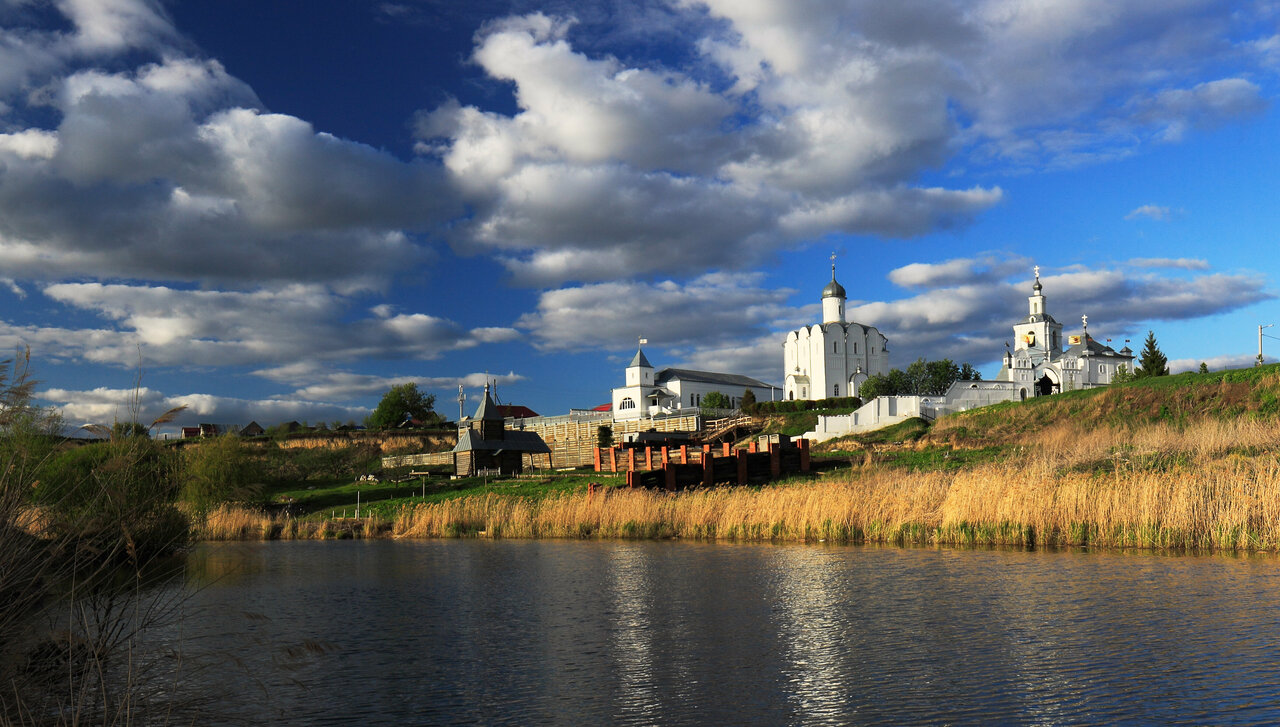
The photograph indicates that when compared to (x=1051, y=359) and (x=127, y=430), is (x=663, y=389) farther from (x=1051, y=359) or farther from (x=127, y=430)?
(x=127, y=430)

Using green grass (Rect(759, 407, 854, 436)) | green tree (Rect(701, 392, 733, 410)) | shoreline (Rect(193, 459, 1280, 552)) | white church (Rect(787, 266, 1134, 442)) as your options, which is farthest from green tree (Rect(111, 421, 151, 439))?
green tree (Rect(701, 392, 733, 410))

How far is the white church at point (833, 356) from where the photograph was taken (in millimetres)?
95062

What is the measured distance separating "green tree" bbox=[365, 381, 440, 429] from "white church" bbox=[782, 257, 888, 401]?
38078mm

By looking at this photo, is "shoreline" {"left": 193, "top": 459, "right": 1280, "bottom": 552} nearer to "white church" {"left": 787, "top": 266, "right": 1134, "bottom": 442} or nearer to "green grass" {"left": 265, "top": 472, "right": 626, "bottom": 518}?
"green grass" {"left": 265, "top": 472, "right": 626, "bottom": 518}

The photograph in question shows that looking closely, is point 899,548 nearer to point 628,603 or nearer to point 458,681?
point 628,603

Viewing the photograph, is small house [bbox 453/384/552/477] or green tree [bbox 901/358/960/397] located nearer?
small house [bbox 453/384/552/477]

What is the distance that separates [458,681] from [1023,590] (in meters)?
9.83

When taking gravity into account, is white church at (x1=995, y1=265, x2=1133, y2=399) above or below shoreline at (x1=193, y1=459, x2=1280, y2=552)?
above

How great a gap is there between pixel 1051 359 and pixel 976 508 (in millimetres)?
91784

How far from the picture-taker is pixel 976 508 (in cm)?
2297

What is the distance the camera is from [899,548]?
75.3ft

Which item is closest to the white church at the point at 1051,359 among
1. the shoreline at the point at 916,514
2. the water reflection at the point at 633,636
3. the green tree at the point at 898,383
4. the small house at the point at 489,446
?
the green tree at the point at 898,383

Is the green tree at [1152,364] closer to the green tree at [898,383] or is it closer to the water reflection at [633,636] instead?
the green tree at [898,383]

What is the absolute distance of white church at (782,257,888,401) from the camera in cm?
9506
